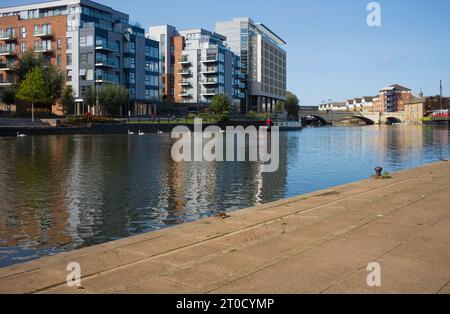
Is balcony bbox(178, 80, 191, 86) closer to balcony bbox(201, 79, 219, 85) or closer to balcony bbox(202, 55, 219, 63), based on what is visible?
balcony bbox(201, 79, 219, 85)

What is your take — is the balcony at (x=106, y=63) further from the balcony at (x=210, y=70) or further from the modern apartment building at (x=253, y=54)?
the modern apartment building at (x=253, y=54)

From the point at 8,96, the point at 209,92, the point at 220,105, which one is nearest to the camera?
the point at 8,96

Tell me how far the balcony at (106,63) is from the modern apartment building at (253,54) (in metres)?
55.3

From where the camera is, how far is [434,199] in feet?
37.5

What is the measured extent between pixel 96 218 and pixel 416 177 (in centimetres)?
1047

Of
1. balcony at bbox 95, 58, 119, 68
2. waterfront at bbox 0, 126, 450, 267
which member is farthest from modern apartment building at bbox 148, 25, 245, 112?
waterfront at bbox 0, 126, 450, 267

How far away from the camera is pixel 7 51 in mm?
95438

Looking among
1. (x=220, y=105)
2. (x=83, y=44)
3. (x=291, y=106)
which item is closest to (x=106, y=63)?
(x=83, y=44)

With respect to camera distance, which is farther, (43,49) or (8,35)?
(8,35)

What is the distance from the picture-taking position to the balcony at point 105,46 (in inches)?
3440

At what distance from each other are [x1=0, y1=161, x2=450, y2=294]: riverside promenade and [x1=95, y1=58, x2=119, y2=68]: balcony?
83026mm

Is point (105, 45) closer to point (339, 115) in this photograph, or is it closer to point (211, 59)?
point (211, 59)

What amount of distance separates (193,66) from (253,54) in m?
25.2
